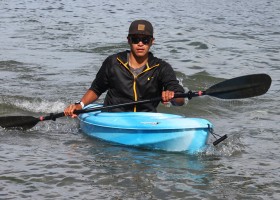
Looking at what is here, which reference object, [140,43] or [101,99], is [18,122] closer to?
[140,43]

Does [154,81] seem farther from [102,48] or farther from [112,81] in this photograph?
[102,48]

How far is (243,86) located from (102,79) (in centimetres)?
163

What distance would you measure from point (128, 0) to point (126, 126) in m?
24.3

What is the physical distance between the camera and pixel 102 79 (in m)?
7.64

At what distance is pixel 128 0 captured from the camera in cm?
3105

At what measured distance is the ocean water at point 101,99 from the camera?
598 centimetres

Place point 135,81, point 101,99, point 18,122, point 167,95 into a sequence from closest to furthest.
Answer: point 167,95
point 135,81
point 18,122
point 101,99

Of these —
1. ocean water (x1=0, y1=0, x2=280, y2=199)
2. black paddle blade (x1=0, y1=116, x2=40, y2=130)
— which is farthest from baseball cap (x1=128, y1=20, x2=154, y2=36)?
black paddle blade (x1=0, y1=116, x2=40, y2=130)

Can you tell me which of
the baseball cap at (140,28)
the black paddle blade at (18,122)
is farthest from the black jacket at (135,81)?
the black paddle blade at (18,122)

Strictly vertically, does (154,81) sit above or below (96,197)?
above

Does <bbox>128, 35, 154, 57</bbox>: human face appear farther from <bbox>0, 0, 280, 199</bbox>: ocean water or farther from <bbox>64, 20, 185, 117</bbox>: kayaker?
<bbox>0, 0, 280, 199</bbox>: ocean water

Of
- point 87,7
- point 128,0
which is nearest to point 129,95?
point 87,7

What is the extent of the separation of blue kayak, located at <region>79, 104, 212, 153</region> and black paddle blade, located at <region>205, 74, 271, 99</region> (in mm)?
522

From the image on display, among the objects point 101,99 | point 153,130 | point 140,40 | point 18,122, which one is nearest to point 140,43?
point 140,40
